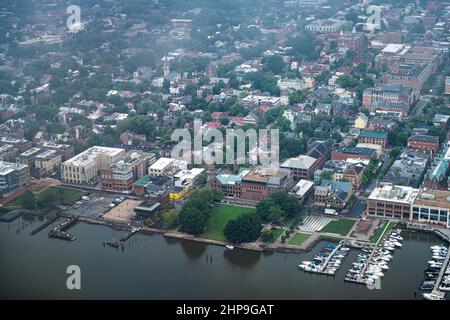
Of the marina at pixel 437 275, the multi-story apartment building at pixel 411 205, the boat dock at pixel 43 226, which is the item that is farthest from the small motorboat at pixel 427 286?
the boat dock at pixel 43 226

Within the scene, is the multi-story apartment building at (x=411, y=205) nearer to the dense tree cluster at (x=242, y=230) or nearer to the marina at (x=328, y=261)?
the marina at (x=328, y=261)

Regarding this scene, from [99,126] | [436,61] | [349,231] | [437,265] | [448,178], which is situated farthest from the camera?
[436,61]

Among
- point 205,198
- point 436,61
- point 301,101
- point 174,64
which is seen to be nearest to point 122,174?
point 205,198

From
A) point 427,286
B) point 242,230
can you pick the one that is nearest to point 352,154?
point 242,230

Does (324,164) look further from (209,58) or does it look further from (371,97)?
(209,58)

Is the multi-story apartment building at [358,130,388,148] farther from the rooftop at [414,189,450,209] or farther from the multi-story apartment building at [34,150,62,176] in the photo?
the multi-story apartment building at [34,150,62,176]

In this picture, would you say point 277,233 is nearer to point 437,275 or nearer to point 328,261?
point 328,261
